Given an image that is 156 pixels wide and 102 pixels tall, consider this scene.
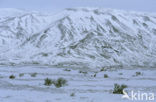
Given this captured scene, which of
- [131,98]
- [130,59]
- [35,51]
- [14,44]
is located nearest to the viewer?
[131,98]

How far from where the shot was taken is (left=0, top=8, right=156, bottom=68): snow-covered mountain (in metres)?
59.4

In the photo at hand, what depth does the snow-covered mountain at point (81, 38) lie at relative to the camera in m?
59.4

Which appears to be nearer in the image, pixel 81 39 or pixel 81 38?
pixel 81 39

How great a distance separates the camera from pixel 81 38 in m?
69.5

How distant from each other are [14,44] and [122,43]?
28.5 metres

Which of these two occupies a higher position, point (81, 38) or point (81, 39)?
point (81, 38)

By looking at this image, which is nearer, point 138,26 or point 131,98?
point 131,98

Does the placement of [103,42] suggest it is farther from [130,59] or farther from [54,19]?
[54,19]

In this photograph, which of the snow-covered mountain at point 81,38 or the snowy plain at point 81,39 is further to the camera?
the snow-covered mountain at point 81,38

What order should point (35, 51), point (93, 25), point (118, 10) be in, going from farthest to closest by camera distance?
point (118, 10) → point (93, 25) → point (35, 51)

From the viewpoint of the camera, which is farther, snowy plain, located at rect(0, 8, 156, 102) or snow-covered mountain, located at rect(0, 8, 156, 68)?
snow-covered mountain, located at rect(0, 8, 156, 68)

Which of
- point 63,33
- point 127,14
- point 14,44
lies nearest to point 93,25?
point 63,33

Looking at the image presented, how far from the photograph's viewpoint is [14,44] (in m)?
70.1

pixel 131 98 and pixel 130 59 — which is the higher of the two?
pixel 130 59
